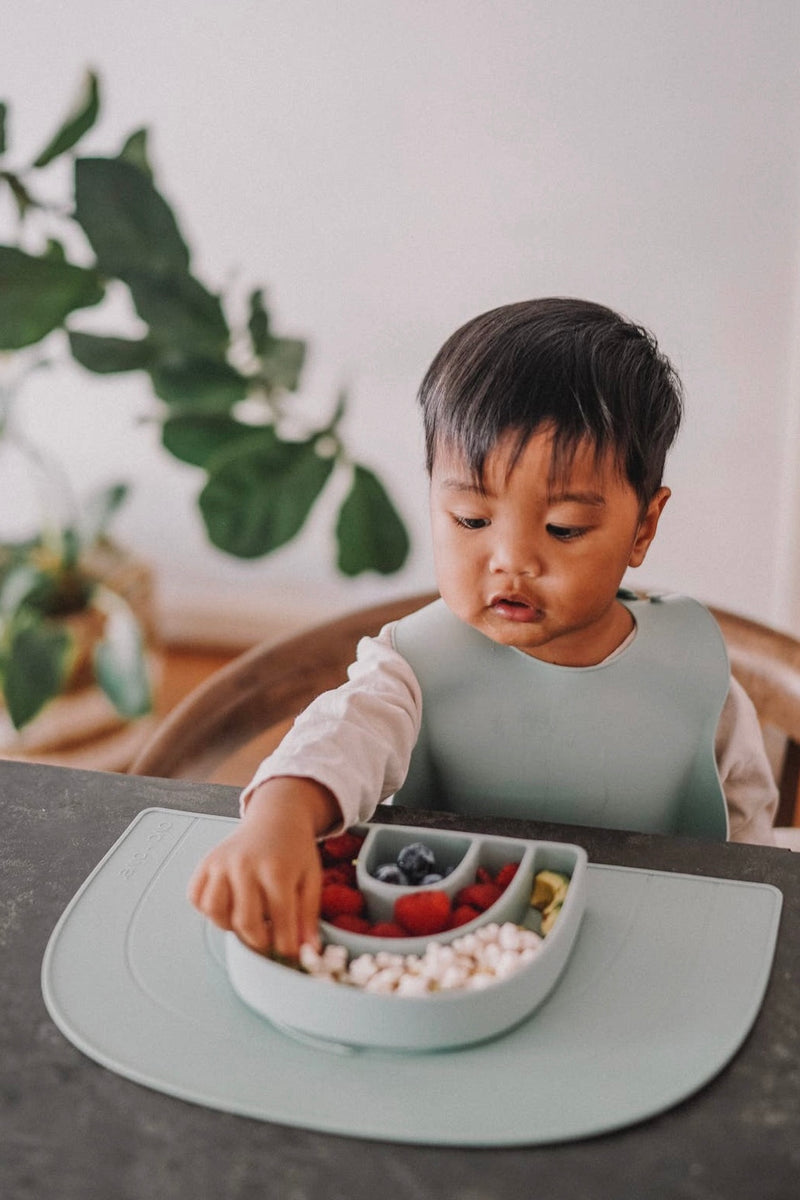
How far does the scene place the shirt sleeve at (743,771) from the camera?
1.01 m

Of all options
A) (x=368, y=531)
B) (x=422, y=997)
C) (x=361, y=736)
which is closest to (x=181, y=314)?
(x=368, y=531)

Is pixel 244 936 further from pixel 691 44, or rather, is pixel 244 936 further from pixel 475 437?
pixel 691 44

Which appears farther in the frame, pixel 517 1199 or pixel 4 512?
pixel 4 512

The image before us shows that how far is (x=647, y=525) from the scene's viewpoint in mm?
952

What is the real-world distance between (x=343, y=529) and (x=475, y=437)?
141 centimetres

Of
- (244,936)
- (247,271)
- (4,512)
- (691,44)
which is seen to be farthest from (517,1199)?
(4,512)

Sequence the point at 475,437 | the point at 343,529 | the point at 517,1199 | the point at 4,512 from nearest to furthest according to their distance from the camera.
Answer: the point at 517,1199
the point at 475,437
the point at 343,529
the point at 4,512

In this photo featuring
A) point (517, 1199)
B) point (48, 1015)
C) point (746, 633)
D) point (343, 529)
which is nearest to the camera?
point (517, 1199)

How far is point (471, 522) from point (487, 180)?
1.55 m

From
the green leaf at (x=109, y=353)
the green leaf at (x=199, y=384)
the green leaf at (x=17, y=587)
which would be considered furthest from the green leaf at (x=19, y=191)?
the green leaf at (x=17, y=587)

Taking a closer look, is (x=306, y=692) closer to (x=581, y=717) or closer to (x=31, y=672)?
(x=581, y=717)

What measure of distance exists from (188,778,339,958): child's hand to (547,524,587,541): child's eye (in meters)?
0.27

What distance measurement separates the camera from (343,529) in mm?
2236

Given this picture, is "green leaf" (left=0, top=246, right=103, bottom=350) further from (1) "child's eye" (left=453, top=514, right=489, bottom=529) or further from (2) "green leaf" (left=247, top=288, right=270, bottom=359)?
(1) "child's eye" (left=453, top=514, right=489, bottom=529)
